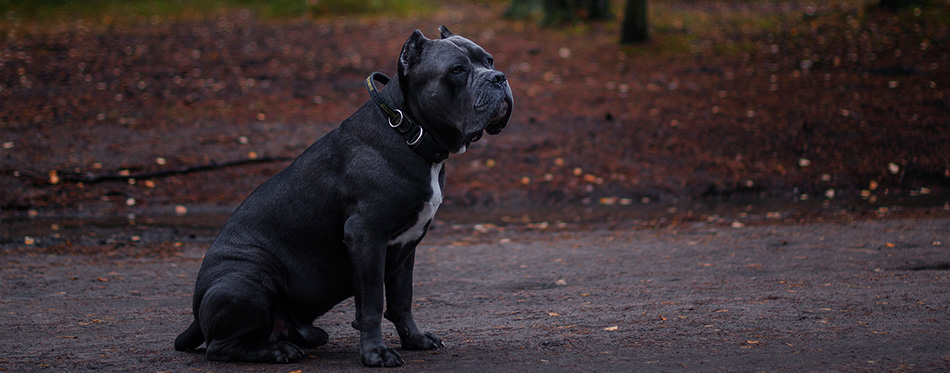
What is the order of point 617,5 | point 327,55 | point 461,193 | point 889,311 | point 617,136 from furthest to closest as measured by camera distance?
point 617,5 < point 327,55 < point 617,136 < point 461,193 < point 889,311

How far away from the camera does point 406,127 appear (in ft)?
15.2

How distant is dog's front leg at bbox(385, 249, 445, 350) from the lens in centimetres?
505

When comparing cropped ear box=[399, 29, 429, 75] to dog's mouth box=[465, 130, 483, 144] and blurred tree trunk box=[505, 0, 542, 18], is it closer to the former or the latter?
dog's mouth box=[465, 130, 483, 144]

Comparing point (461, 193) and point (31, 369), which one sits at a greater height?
point (31, 369)

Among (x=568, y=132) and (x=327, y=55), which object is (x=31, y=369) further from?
(x=327, y=55)

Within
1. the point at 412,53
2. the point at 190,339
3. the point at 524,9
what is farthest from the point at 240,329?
the point at 524,9

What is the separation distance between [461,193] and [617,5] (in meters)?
15.4

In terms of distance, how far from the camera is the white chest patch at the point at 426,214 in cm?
462

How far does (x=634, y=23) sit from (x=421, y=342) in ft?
46.3

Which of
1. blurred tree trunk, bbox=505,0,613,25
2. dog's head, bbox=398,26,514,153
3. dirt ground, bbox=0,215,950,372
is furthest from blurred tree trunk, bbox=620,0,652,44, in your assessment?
dog's head, bbox=398,26,514,153

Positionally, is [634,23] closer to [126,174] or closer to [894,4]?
[894,4]

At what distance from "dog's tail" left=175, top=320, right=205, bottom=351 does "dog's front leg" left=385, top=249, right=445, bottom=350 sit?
117 centimetres

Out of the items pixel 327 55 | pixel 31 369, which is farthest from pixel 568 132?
pixel 31 369

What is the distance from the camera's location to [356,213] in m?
4.62
